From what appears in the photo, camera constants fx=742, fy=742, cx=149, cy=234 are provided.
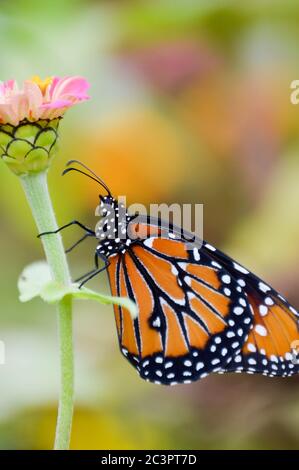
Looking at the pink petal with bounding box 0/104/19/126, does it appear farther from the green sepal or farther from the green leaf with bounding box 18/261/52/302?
the green leaf with bounding box 18/261/52/302

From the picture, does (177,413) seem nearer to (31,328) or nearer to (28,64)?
(31,328)

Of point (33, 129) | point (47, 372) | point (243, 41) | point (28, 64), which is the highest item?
point (243, 41)

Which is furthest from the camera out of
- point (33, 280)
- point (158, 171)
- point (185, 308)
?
point (158, 171)

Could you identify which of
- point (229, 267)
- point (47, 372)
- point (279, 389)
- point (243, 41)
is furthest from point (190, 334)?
point (243, 41)

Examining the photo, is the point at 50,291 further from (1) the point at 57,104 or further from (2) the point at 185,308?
(2) the point at 185,308
